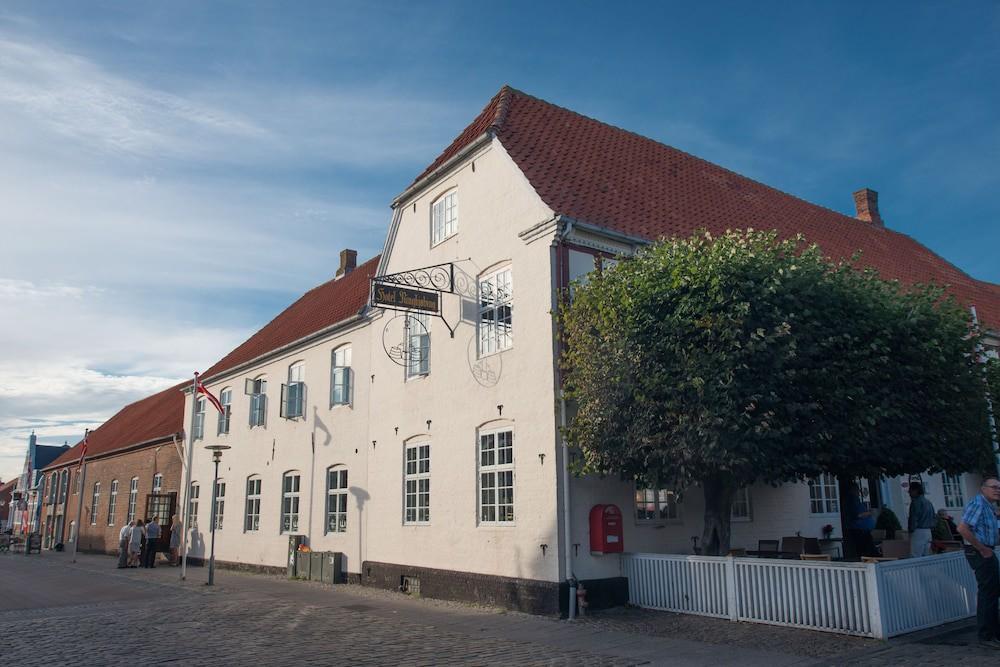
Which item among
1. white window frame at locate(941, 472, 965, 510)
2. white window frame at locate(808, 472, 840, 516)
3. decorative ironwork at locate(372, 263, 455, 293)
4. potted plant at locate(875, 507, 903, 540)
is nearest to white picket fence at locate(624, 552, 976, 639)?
white window frame at locate(808, 472, 840, 516)

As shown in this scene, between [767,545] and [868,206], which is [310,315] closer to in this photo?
[767,545]

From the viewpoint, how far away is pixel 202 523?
24484mm

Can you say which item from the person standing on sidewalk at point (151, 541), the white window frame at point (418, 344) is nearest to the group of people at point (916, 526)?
the white window frame at point (418, 344)

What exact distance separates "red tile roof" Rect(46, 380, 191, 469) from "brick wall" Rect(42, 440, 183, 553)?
0.49m

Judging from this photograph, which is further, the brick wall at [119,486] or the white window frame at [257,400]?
the brick wall at [119,486]

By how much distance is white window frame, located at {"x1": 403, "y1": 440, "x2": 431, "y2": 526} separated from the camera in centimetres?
1487

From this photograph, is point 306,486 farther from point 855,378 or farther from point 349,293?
point 855,378

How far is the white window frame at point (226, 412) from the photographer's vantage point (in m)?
24.3

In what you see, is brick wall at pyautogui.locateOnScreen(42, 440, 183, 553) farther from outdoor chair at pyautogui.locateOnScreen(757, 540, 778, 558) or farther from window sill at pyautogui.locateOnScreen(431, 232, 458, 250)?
outdoor chair at pyautogui.locateOnScreen(757, 540, 778, 558)

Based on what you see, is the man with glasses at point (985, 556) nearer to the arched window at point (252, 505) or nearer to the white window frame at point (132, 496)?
the arched window at point (252, 505)

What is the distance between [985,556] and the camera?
26.3 ft

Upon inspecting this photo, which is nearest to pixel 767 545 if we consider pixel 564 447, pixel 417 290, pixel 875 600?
pixel 564 447

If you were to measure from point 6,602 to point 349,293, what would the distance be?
10.6 m

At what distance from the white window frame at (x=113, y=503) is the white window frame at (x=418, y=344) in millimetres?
21862
